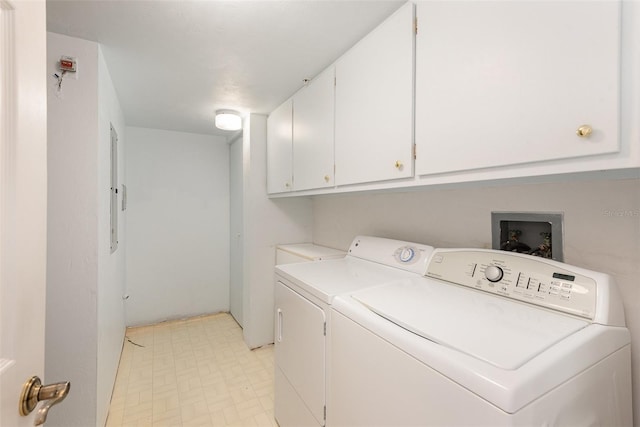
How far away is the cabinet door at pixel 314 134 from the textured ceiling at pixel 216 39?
108 mm

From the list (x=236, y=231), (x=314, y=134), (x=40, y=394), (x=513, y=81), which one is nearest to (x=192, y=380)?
(x=236, y=231)

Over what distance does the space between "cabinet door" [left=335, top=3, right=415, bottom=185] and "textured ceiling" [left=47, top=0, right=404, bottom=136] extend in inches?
4.5

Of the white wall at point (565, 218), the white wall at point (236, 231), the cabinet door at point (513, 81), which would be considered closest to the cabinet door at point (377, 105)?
the cabinet door at point (513, 81)

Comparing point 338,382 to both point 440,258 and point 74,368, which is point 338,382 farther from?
point 74,368

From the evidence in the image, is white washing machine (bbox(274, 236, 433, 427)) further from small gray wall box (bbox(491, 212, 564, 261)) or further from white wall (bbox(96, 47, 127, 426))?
white wall (bbox(96, 47, 127, 426))

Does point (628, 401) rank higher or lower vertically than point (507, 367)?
lower

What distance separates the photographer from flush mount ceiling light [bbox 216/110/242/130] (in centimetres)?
267

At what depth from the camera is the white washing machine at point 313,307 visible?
1296mm

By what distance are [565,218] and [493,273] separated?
33 cm

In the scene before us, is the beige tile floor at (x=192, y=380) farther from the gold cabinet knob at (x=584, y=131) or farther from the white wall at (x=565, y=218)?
the gold cabinet knob at (x=584, y=131)

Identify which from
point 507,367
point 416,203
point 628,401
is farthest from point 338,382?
point 416,203

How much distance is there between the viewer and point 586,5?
27.8 inches

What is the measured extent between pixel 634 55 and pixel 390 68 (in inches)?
31.5

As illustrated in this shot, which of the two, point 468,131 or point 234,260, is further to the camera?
point 234,260
